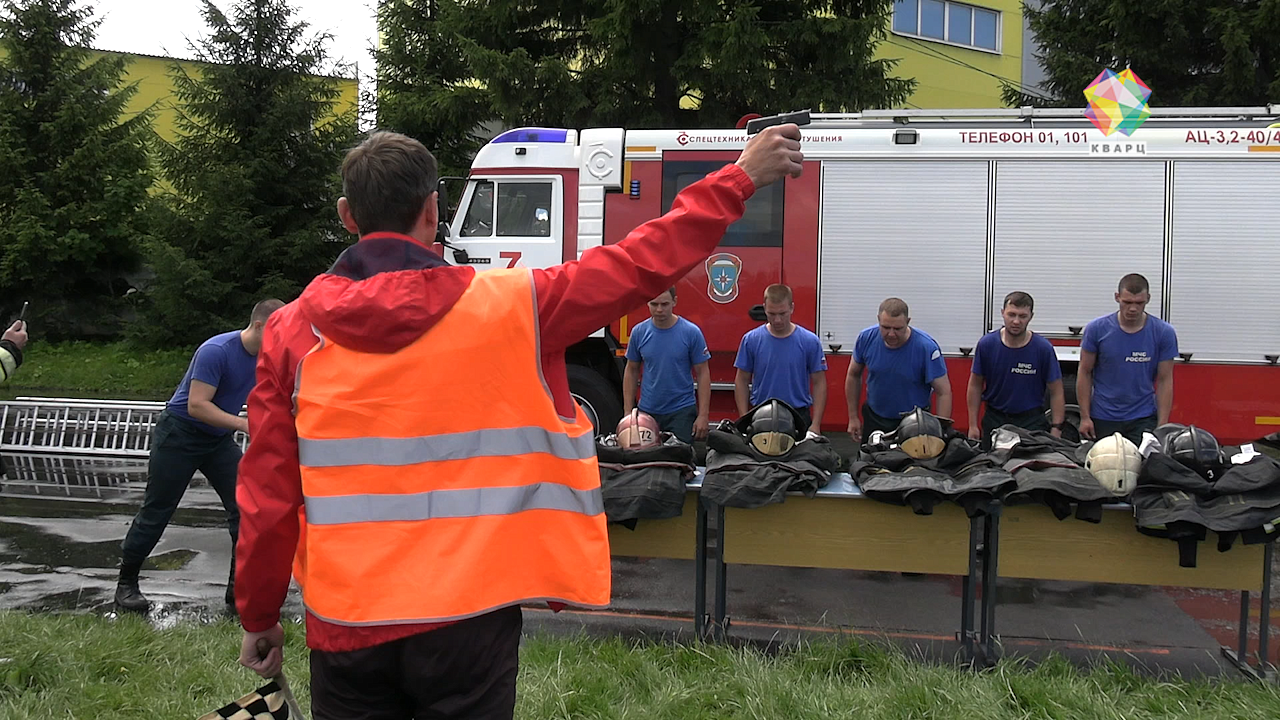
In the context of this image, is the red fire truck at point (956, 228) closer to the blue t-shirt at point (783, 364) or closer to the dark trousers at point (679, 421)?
the dark trousers at point (679, 421)

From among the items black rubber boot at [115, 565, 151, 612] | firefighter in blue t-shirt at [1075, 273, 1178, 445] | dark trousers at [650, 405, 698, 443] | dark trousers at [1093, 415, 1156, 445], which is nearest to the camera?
black rubber boot at [115, 565, 151, 612]

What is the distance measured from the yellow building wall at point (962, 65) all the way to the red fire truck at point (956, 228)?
1949 centimetres

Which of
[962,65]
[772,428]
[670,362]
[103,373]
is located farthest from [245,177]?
[962,65]

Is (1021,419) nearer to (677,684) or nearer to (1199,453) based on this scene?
(1199,453)

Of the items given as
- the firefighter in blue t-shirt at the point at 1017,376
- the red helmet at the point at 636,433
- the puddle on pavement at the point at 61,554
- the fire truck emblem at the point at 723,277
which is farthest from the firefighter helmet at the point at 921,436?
the puddle on pavement at the point at 61,554

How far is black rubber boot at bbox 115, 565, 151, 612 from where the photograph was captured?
6.11 meters

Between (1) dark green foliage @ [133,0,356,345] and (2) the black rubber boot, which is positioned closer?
(2) the black rubber boot

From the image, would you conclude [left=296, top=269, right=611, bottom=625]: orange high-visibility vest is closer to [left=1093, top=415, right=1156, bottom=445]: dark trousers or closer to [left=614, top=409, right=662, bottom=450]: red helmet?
[left=614, top=409, right=662, bottom=450]: red helmet

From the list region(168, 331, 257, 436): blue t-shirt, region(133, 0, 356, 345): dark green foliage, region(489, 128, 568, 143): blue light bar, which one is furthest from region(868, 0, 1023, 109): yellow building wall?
region(168, 331, 257, 436): blue t-shirt

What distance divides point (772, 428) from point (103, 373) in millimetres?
15956

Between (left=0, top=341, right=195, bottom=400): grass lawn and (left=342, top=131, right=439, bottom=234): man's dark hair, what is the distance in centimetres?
1607

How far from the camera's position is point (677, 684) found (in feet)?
14.5

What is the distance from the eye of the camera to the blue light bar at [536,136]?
10.6 meters

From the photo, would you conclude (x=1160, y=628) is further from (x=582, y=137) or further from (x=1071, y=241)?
(x=582, y=137)
